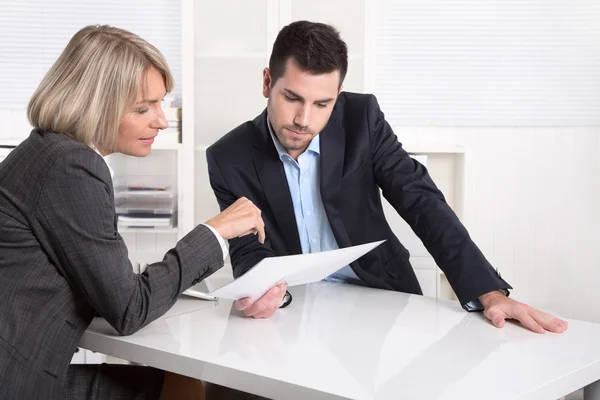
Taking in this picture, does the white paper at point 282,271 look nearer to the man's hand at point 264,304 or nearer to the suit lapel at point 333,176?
the man's hand at point 264,304

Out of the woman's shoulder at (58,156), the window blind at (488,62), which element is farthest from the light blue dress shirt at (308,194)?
the window blind at (488,62)

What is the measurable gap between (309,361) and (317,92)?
960mm

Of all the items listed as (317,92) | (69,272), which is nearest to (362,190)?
(317,92)

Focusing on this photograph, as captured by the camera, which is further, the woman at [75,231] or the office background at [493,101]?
the office background at [493,101]

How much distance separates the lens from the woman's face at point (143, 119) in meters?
1.85

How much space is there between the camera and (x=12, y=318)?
165cm

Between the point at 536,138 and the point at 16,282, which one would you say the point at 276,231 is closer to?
the point at 16,282

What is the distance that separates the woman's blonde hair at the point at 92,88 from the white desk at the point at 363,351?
488mm

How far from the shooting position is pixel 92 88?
1.75 m

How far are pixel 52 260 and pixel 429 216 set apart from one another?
108cm

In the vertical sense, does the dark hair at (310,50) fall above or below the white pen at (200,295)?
above

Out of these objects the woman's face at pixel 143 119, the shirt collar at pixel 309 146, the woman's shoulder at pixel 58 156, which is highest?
the woman's face at pixel 143 119

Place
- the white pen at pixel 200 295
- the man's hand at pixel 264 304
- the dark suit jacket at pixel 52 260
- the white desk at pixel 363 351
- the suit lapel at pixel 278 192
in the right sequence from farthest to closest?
the suit lapel at pixel 278 192, the white pen at pixel 200 295, the man's hand at pixel 264 304, the dark suit jacket at pixel 52 260, the white desk at pixel 363 351

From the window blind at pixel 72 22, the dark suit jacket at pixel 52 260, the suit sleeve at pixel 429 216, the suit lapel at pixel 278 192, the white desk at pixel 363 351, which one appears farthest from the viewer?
the window blind at pixel 72 22
